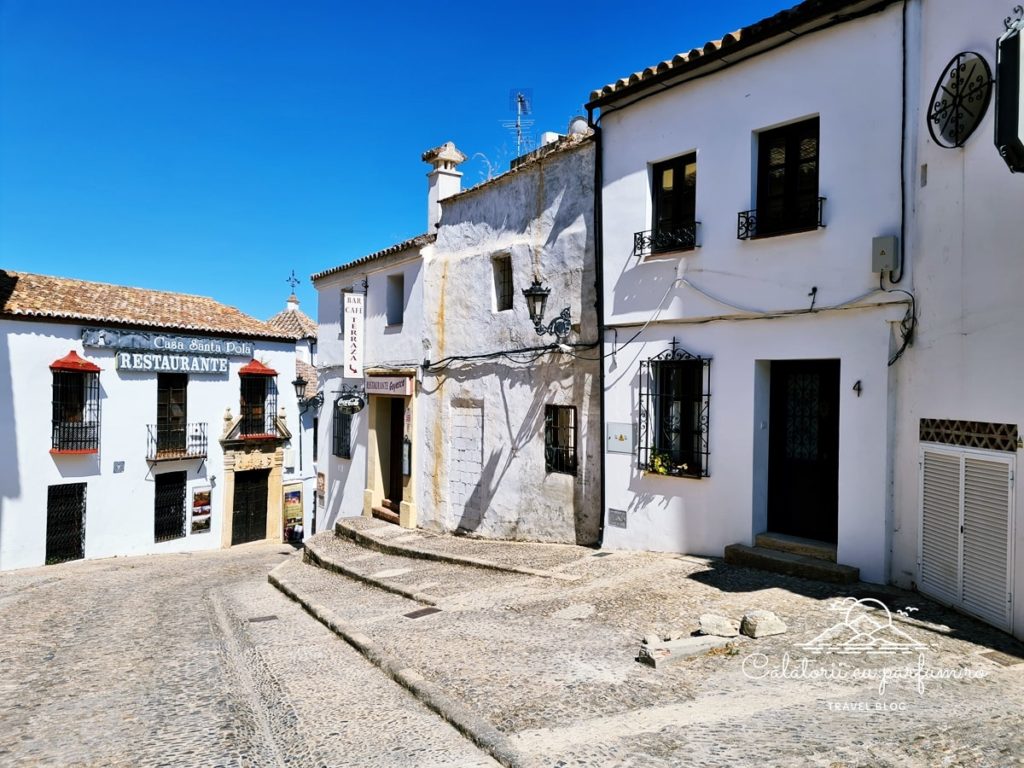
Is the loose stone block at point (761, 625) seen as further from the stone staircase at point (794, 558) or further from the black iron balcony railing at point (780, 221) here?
the black iron balcony railing at point (780, 221)

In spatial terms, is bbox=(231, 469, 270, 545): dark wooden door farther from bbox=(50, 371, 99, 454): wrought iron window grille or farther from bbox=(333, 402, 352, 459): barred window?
bbox=(333, 402, 352, 459): barred window

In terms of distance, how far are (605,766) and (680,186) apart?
6983 millimetres

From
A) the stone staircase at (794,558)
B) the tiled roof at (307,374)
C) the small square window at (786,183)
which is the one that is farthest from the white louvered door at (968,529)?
the tiled roof at (307,374)

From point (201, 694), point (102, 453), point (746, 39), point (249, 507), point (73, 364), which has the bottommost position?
point (249, 507)

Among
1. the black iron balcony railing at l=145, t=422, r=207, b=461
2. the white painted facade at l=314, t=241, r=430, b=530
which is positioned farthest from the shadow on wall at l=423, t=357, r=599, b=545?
the black iron balcony railing at l=145, t=422, r=207, b=461

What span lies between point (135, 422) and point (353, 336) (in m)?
9.12

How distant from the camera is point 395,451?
47.5ft

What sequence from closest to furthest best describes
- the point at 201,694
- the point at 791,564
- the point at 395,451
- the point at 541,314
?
the point at 201,694
the point at 791,564
the point at 541,314
the point at 395,451

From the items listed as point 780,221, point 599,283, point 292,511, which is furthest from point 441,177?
point 292,511

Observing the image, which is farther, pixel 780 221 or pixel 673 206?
pixel 673 206

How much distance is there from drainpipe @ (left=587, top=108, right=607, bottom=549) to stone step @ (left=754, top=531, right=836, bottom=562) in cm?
229

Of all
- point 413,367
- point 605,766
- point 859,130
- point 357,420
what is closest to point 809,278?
point 859,130

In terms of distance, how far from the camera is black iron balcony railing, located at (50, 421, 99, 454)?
17.5 m

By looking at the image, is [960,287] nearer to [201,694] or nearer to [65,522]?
[201,694]
